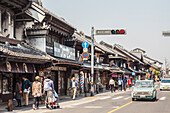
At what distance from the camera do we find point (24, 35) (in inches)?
938

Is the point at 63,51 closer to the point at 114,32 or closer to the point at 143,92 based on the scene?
the point at 114,32

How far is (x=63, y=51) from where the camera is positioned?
27953 mm

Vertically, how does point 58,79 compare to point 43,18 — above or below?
below

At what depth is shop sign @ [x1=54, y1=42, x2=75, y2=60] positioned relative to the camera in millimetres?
26094

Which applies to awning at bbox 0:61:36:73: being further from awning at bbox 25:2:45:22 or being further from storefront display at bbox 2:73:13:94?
awning at bbox 25:2:45:22

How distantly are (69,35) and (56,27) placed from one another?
11.8 feet

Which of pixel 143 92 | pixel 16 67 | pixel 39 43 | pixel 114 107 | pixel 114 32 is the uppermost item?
pixel 114 32

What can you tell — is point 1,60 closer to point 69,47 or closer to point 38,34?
point 38,34

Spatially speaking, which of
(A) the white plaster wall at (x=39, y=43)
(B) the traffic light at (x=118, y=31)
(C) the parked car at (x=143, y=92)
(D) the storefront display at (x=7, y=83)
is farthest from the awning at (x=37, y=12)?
(C) the parked car at (x=143, y=92)

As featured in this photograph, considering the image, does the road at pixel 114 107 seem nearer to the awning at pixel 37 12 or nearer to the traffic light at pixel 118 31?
the traffic light at pixel 118 31

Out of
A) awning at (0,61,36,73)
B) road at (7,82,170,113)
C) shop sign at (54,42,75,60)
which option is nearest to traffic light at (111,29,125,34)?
shop sign at (54,42,75,60)

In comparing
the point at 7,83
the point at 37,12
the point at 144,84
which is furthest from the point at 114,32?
the point at 7,83

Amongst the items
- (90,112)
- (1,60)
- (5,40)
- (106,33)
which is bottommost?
(90,112)

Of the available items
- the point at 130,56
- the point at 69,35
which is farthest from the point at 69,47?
the point at 130,56
